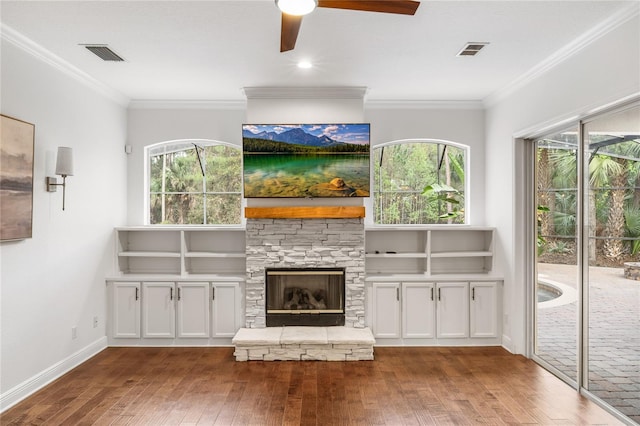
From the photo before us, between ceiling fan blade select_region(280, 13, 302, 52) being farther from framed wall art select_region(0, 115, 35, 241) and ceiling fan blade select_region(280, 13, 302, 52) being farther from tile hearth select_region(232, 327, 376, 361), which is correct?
tile hearth select_region(232, 327, 376, 361)

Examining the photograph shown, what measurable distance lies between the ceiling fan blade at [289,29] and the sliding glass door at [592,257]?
2348 mm

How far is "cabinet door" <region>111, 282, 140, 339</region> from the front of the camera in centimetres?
501

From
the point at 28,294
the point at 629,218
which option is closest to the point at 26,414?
the point at 28,294

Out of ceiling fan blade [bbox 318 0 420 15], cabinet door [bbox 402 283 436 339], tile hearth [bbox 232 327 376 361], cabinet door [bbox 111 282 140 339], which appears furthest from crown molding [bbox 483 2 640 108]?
cabinet door [bbox 111 282 140 339]

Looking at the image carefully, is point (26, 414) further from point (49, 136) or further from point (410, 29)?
point (410, 29)

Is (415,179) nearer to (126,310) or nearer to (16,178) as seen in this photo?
(126,310)

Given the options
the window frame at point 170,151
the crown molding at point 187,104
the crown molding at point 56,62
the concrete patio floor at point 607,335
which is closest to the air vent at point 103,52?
the crown molding at point 56,62

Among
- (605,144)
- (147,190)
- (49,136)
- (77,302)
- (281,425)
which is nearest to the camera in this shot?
(281,425)

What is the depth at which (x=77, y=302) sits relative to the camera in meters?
4.38

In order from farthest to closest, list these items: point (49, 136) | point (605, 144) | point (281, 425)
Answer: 1. point (49, 136)
2. point (605, 144)
3. point (281, 425)

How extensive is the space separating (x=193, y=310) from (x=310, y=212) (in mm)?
1703

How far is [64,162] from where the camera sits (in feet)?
12.8

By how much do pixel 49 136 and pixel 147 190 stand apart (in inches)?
67.4

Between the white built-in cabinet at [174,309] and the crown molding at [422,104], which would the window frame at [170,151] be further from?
the crown molding at [422,104]
